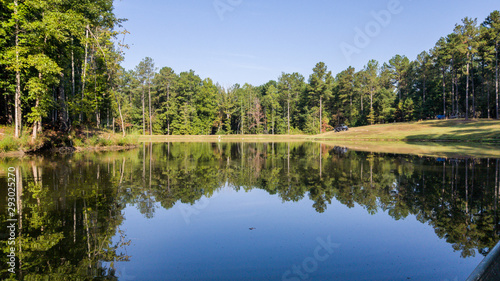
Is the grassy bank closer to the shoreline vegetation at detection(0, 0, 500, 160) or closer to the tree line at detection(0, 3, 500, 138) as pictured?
the shoreline vegetation at detection(0, 0, 500, 160)

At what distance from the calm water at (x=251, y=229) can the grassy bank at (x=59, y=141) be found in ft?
31.5

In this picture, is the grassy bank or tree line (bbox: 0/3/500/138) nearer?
the grassy bank

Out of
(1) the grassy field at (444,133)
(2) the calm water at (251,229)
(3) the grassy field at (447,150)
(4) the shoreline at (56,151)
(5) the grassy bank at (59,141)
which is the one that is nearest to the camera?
(2) the calm water at (251,229)

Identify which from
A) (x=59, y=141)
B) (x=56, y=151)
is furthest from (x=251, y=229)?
(x=59, y=141)

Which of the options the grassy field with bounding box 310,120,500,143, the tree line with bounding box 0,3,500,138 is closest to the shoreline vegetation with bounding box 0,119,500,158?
the grassy field with bounding box 310,120,500,143

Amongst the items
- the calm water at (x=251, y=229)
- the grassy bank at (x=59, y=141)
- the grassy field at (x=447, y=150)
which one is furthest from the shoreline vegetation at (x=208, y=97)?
the calm water at (x=251, y=229)

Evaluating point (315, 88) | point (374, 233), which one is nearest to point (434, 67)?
point (315, 88)

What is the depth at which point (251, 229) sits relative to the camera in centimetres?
639

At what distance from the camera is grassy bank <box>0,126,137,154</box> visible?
754 inches

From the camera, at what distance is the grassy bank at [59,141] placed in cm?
1914

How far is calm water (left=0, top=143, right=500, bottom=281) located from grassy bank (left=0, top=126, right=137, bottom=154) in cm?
961

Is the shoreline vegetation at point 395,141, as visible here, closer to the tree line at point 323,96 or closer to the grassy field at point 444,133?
the grassy field at point 444,133

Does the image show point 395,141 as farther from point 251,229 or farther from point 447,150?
point 251,229

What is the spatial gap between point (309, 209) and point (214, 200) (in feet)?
9.81
